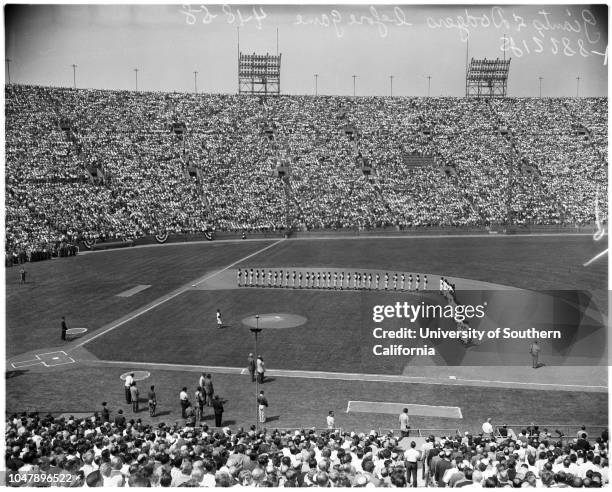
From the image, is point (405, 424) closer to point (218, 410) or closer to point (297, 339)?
point (218, 410)

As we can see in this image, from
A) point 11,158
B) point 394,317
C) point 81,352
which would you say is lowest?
point 81,352

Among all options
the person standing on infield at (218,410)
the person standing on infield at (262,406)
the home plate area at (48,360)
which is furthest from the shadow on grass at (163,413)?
the home plate area at (48,360)

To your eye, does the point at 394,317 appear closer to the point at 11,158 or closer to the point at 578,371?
the point at 578,371

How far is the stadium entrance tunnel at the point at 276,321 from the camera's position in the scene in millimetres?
26422

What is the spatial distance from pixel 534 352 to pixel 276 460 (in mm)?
12890

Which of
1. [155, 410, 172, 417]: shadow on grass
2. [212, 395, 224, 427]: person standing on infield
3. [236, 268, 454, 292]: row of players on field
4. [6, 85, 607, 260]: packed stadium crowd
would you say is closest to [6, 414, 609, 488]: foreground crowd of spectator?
[212, 395, 224, 427]: person standing on infield

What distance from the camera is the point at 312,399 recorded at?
1862 cm

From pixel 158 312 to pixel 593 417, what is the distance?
63.7 feet

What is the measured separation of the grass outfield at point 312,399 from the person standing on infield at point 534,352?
1462 mm

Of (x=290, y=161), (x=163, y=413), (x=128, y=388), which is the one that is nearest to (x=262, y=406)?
(x=163, y=413)

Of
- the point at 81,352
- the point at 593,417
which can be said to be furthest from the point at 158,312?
the point at 593,417

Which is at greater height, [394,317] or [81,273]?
[394,317]

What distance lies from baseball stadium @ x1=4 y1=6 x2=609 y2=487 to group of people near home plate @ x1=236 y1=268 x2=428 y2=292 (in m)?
0.23

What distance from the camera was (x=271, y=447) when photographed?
12211mm
